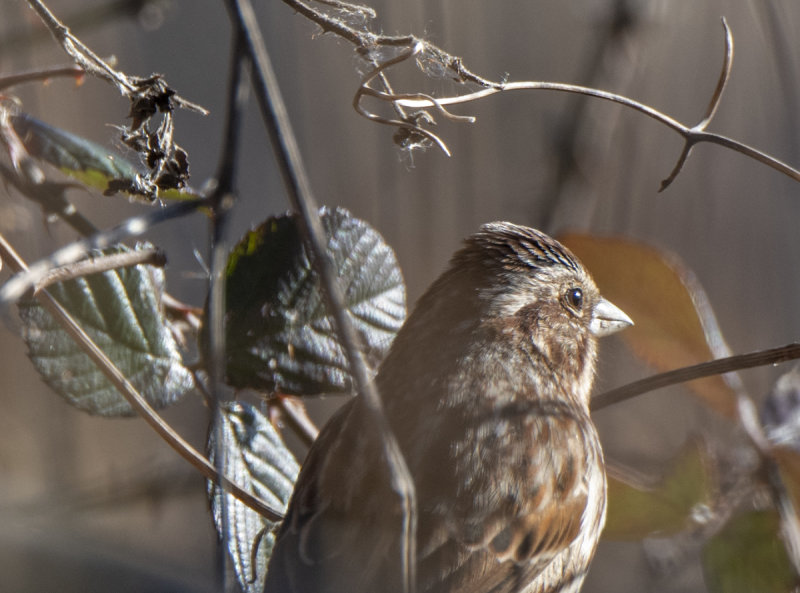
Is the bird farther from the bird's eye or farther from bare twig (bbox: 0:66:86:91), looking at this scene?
bare twig (bbox: 0:66:86:91)

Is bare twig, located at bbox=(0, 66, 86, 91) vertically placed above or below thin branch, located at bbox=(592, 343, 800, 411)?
above

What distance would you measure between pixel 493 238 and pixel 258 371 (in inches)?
23.9

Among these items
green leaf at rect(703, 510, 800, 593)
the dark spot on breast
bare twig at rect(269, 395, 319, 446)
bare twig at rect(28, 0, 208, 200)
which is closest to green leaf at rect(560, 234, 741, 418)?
green leaf at rect(703, 510, 800, 593)

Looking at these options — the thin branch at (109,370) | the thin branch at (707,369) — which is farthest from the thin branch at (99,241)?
the thin branch at (707,369)

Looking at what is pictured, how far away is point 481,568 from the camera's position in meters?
1.61

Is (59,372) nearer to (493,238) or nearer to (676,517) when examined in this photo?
(493,238)

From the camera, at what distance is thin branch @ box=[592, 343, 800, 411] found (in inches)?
46.1

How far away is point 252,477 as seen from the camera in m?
1.45

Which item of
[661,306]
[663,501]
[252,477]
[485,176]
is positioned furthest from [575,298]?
[485,176]

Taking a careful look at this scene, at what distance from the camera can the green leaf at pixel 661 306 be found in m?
1.43

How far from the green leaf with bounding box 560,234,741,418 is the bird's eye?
33 centimetres

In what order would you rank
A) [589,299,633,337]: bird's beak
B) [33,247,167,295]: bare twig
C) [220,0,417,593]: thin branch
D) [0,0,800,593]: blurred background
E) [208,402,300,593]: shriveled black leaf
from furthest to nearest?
[0,0,800,593]: blurred background, [589,299,633,337]: bird's beak, [208,402,300,593]: shriveled black leaf, [33,247,167,295]: bare twig, [220,0,417,593]: thin branch

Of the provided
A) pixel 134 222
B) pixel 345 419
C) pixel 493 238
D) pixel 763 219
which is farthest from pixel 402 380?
pixel 763 219

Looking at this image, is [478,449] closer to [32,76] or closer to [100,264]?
[100,264]
